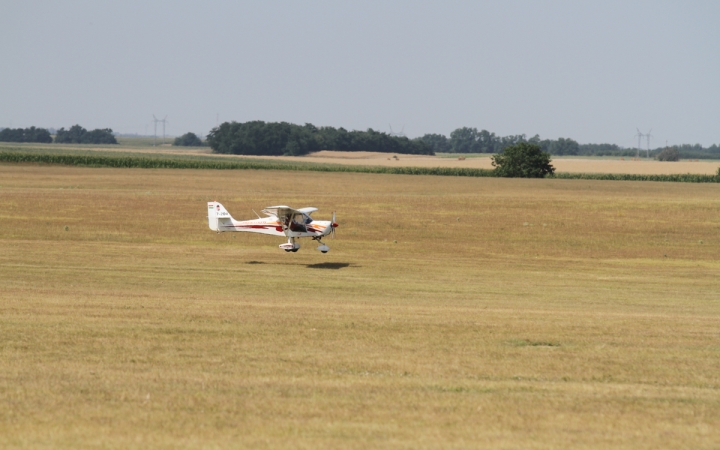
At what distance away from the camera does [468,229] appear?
40.5 meters

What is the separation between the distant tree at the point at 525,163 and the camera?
3565 inches

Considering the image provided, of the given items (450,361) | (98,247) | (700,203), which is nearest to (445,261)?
(98,247)

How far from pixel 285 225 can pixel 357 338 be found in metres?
16.7

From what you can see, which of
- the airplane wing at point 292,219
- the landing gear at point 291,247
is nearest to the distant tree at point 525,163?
the landing gear at point 291,247

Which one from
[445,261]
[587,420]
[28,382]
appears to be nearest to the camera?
[587,420]

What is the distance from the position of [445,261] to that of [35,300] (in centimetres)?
1616

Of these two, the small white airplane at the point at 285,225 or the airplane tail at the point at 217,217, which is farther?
the airplane tail at the point at 217,217

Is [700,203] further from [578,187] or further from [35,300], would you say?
[35,300]

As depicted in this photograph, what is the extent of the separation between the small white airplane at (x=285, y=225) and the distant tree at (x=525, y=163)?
62.9 m

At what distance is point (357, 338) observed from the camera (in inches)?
552

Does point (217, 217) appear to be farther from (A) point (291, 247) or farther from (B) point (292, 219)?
(B) point (292, 219)

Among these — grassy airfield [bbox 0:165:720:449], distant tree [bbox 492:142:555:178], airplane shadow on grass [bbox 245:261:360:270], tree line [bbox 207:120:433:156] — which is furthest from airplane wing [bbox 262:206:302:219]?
tree line [bbox 207:120:433:156]

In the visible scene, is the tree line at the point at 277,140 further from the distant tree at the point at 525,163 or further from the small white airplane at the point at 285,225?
the small white airplane at the point at 285,225

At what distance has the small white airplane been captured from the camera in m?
29.8
